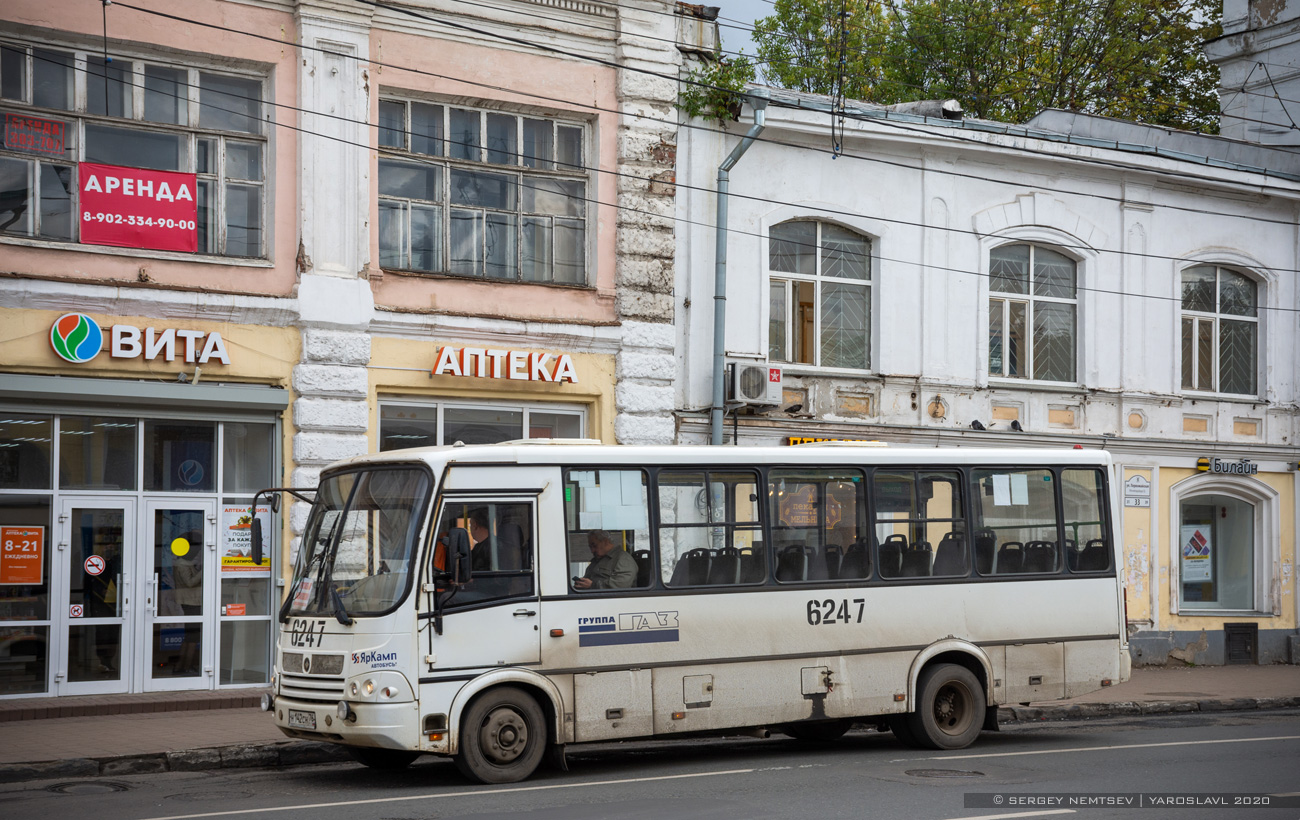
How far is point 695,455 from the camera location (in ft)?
39.4

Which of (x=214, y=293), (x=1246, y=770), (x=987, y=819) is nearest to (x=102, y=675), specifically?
(x=214, y=293)

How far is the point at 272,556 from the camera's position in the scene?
1634 cm

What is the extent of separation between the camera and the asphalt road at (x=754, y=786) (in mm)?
9203

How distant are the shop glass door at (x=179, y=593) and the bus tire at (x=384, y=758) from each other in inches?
189

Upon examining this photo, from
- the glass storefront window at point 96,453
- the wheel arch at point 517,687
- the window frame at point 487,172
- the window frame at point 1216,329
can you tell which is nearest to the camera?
the wheel arch at point 517,687

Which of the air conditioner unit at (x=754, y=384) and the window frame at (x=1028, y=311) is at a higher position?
the window frame at (x=1028, y=311)

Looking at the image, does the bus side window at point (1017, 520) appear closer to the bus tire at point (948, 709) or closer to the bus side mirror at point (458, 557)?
the bus tire at point (948, 709)

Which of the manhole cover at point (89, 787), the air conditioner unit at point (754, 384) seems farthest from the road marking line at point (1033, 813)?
the air conditioner unit at point (754, 384)

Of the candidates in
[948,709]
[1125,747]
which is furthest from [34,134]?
[1125,747]

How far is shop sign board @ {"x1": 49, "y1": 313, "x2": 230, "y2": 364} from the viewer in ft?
49.4

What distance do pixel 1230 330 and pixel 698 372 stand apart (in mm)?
10382

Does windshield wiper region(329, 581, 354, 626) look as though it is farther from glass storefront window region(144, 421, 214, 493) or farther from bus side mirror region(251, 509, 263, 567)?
glass storefront window region(144, 421, 214, 493)

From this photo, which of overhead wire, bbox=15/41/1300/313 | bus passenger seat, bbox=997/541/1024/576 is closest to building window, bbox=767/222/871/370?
overhead wire, bbox=15/41/1300/313

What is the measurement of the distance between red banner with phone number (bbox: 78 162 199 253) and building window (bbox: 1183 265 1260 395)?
16040 millimetres
